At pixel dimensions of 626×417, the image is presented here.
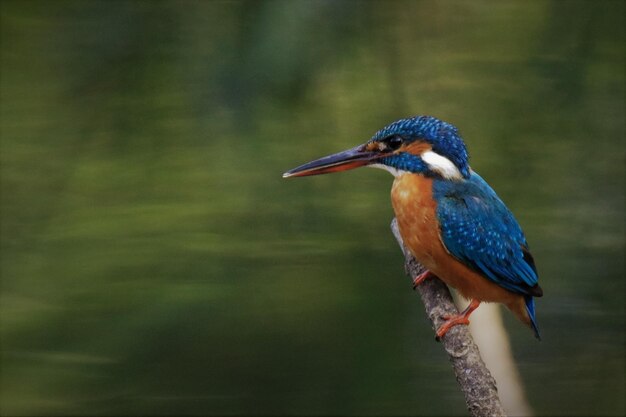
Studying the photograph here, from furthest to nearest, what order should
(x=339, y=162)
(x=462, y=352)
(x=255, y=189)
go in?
(x=255, y=189) → (x=339, y=162) → (x=462, y=352)

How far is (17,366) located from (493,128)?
155 cm

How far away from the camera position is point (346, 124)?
9.42 ft

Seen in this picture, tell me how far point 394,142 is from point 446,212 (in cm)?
24

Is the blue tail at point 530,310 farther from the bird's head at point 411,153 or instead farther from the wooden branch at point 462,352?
the bird's head at point 411,153

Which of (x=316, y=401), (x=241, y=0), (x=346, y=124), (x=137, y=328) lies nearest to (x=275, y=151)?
(x=346, y=124)

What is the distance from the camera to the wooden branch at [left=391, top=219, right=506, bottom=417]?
6.95ft

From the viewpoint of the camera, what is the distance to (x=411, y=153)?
2.74 m

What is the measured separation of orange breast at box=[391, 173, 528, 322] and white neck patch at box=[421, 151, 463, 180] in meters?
0.04

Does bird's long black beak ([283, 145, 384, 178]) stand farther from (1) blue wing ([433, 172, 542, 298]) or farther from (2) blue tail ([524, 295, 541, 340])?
(2) blue tail ([524, 295, 541, 340])

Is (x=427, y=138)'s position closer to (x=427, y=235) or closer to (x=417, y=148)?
(x=417, y=148)

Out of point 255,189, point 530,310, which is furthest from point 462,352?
point 255,189

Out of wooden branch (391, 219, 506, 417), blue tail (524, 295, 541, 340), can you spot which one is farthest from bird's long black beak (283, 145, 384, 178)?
blue tail (524, 295, 541, 340)

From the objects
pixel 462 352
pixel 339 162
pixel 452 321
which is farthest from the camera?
pixel 339 162

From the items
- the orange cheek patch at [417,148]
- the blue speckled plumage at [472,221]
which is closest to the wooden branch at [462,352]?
the blue speckled plumage at [472,221]
